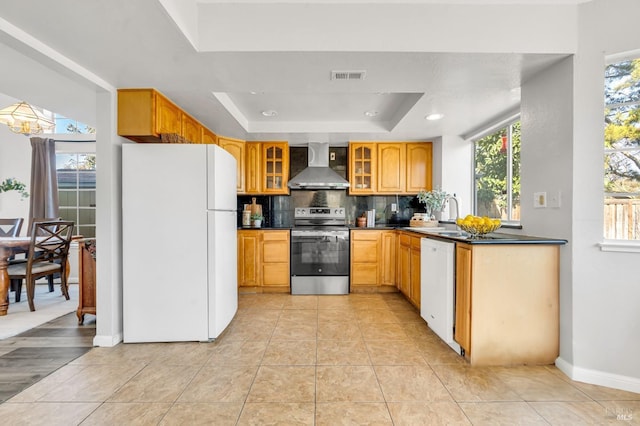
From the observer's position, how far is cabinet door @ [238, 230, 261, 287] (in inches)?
159

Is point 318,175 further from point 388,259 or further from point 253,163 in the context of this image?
point 388,259

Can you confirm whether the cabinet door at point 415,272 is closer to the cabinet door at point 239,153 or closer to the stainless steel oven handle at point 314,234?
the stainless steel oven handle at point 314,234

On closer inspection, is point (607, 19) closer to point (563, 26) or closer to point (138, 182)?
point (563, 26)

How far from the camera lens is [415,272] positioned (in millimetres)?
3271

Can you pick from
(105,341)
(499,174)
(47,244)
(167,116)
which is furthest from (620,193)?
(47,244)

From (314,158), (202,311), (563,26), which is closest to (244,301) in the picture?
(202,311)

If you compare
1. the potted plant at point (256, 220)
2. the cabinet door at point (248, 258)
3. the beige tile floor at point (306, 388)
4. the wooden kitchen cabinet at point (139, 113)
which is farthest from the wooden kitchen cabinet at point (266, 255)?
the wooden kitchen cabinet at point (139, 113)

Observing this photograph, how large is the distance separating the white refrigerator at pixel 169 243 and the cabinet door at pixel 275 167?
1964 mm

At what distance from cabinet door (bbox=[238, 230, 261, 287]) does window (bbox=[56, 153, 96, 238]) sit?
9.40 feet

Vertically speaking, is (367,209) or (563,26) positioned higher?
(563,26)

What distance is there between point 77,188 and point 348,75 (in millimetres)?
5062

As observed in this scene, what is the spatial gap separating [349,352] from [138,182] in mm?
2181

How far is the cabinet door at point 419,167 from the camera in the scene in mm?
4328

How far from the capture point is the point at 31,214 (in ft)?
14.6
